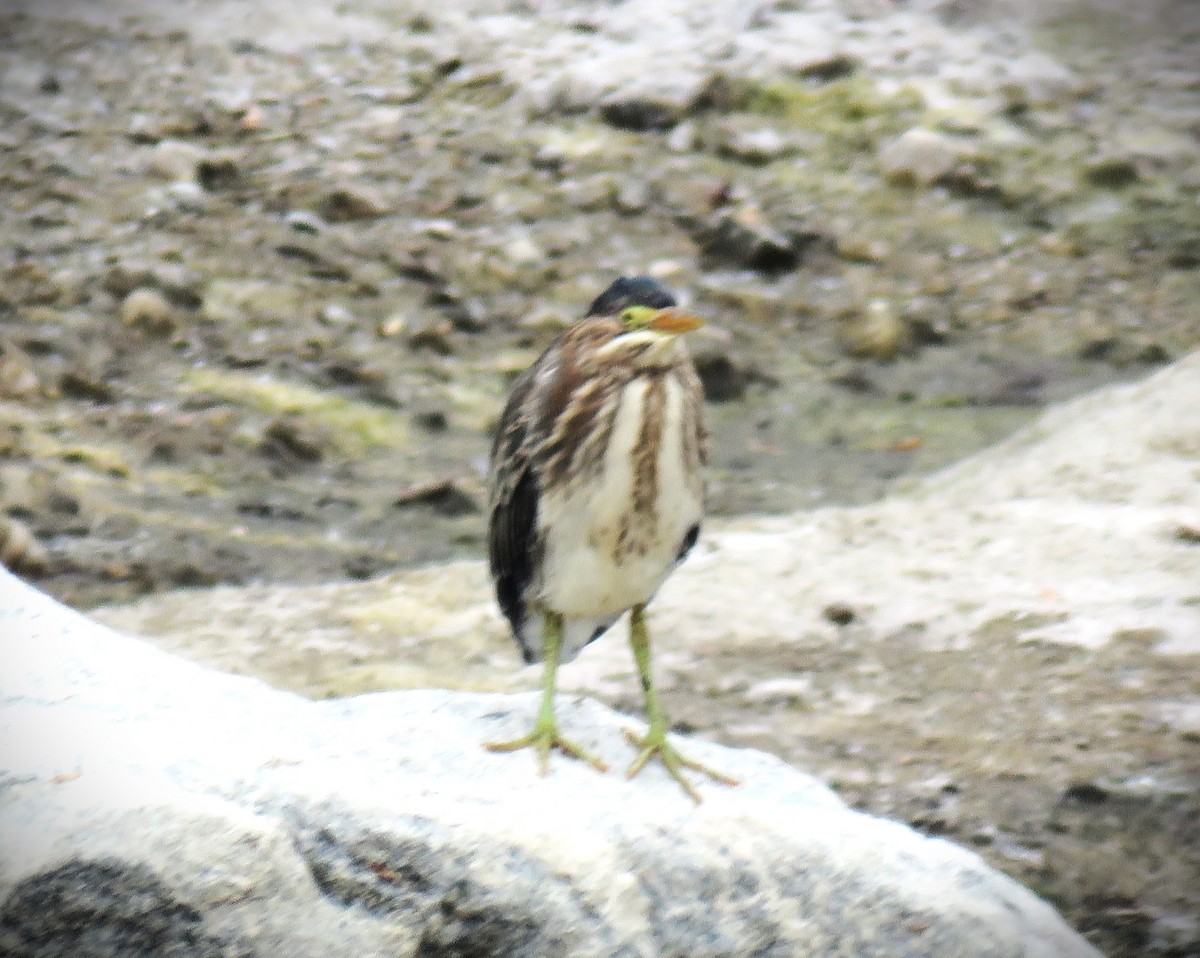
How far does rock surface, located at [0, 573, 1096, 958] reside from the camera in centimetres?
254

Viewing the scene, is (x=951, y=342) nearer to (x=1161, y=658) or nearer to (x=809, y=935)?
(x=1161, y=658)

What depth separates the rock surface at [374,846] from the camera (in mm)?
2543

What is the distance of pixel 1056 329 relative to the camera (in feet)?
24.8

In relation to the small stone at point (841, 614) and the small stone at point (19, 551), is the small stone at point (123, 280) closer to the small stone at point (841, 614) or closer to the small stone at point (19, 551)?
the small stone at point (19, 551)

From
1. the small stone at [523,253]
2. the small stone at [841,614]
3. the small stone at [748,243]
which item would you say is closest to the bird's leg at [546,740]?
the small stone at [841,614]

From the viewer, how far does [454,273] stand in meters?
Result: 7.92

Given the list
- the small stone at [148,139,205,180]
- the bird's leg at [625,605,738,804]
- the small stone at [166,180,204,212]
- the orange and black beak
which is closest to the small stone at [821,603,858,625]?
the bird's leg at [625,605,738,804]

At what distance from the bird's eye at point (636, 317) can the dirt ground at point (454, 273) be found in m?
1.82

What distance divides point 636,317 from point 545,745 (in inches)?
33.4

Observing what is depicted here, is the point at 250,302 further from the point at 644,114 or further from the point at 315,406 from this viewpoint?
the point at 644,114

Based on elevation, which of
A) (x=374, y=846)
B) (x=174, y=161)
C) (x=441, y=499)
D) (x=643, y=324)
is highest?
(x=643, y=324)

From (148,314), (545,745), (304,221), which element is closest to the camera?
(545,745)

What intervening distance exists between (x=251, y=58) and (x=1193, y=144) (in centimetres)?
477

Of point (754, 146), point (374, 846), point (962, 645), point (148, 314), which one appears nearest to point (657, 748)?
point (374, 846)
